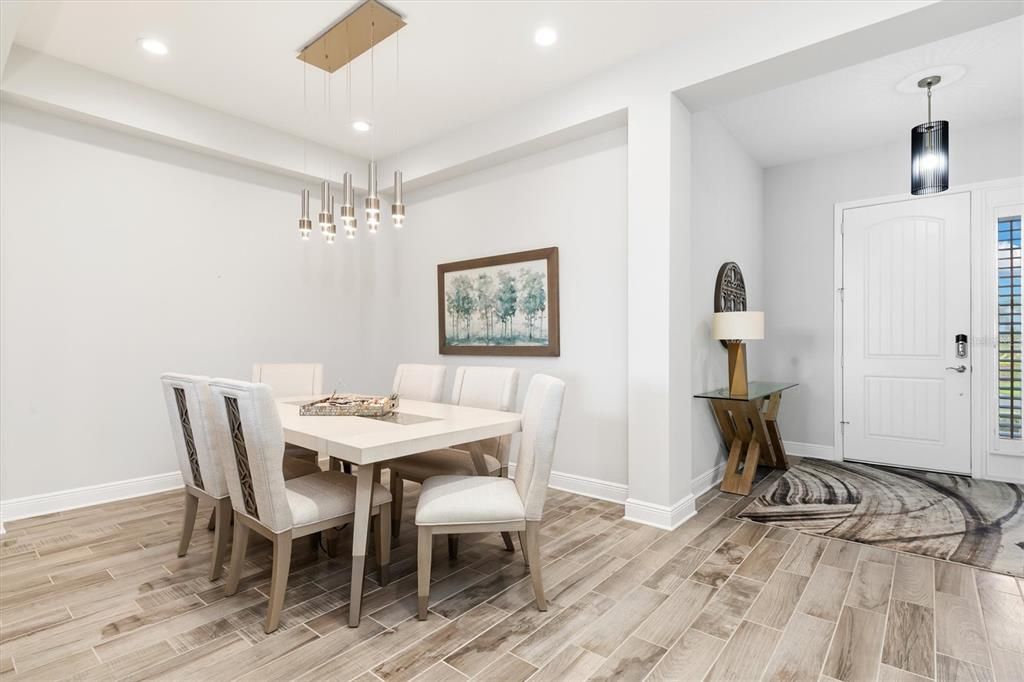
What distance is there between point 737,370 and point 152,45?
14.2ft

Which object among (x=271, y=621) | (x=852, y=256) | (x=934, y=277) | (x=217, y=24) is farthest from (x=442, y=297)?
(x=934, y=277)

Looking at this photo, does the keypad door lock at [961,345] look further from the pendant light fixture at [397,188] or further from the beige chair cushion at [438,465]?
the pendant light fixture at [397,188]

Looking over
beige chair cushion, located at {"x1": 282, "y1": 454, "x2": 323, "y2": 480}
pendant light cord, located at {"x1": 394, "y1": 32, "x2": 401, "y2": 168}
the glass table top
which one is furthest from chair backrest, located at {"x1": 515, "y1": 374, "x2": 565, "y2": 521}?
pendant light cord, located at {"x1": 394, "y1": 32, "x2": 401, "y2": 168}

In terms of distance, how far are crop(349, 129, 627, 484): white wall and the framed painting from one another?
9cm

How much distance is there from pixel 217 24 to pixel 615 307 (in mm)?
2887

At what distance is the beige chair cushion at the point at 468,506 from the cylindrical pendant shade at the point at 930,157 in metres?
3.08

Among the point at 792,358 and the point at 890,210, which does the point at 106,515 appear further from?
the point at 890,210

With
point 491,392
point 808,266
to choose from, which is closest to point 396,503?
point 491,392

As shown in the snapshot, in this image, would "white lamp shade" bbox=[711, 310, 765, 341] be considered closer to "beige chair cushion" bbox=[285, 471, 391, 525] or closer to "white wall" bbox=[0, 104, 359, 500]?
"beige chair cushion" bbox=[285, 471, 391, 525]

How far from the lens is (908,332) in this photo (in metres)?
4.37

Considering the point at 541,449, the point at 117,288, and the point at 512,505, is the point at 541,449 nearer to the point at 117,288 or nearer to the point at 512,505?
the point at 512,505

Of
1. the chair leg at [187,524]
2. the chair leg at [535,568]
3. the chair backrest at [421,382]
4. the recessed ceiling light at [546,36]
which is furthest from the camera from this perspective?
the chair backrest at [421,382]

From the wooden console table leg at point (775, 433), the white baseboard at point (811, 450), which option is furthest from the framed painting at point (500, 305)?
the white baseboard at point (811, 450)

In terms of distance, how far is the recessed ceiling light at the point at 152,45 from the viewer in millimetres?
2969
